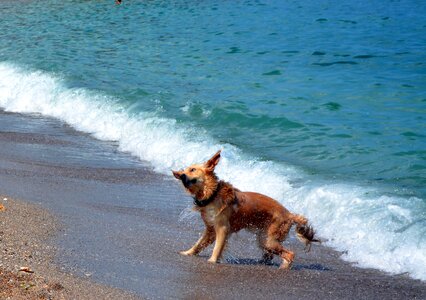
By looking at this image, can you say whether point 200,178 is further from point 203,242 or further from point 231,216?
point 203,242

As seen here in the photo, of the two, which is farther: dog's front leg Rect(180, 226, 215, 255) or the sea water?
the sea water

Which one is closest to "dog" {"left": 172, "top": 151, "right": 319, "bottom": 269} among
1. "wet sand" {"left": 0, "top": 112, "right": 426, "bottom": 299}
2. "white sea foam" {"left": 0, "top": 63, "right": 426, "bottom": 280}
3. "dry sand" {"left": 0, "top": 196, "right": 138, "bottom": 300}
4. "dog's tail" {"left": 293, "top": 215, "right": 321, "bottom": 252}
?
"dog's tail" {"left": 293, "top": 215, "right": 321, "bottom": 252}

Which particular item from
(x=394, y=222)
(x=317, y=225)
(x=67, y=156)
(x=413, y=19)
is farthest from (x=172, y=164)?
(x=413, y=19)

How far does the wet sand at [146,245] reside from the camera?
718 centimetres

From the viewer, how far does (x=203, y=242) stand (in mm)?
8250

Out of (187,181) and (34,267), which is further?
(187,181)

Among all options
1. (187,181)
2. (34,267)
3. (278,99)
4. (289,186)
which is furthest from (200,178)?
(278,99)

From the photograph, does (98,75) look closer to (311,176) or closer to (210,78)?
(210,78)

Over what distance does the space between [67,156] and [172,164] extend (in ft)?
5.76

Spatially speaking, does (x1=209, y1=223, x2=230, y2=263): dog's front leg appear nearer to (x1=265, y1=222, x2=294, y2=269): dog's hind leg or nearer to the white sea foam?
(x1=265, y1=222, x2=294, y2=269): dog's hind leg

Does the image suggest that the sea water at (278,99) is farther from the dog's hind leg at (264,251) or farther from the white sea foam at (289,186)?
the dog's hind leg at (264,251)

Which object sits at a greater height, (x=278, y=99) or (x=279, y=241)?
(x=279, y=241)

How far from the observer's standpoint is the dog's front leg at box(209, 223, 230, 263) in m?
8.03

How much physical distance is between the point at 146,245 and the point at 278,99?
909 cm
